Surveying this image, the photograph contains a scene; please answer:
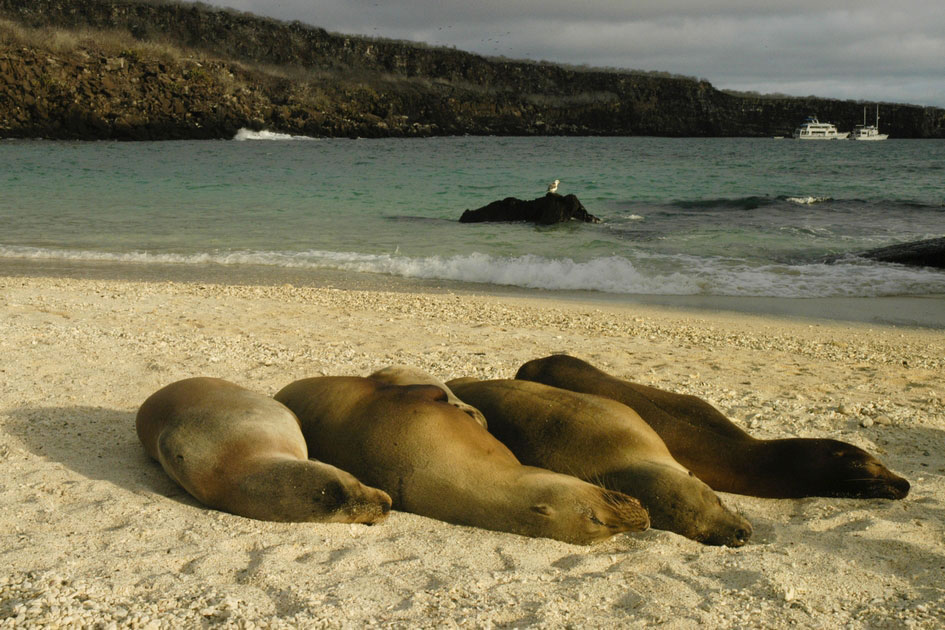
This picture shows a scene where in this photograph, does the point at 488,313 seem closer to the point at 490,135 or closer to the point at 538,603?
the point at 538,603

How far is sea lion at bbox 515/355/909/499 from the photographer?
4508 mm

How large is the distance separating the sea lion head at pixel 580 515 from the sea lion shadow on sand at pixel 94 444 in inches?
63.9

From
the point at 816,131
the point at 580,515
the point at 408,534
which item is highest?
the point at 816,131

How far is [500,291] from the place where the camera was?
1305 cm

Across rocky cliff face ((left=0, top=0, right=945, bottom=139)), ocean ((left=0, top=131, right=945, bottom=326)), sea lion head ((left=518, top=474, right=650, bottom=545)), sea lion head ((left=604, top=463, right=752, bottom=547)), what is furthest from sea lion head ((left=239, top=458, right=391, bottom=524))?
rocky cliff face ((left=0, top=0, right=945, bottom=139))

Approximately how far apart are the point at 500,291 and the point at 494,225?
872cm

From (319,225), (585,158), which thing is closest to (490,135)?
(585,158)

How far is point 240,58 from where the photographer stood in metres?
113

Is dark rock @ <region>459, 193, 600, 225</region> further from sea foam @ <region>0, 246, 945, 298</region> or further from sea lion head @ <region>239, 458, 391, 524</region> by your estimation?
sea lion head @ <region>239, 458, 391, 524</region>

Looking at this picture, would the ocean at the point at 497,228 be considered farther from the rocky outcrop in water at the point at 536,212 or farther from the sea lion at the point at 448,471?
the sea lion at the point at 448,471

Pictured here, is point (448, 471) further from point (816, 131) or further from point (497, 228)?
point (816, 131)

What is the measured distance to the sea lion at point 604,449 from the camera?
3951mm

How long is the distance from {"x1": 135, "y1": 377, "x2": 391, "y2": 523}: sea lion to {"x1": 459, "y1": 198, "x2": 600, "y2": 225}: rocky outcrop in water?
17.8 metres

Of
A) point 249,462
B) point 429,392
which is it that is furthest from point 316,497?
point 429,392
